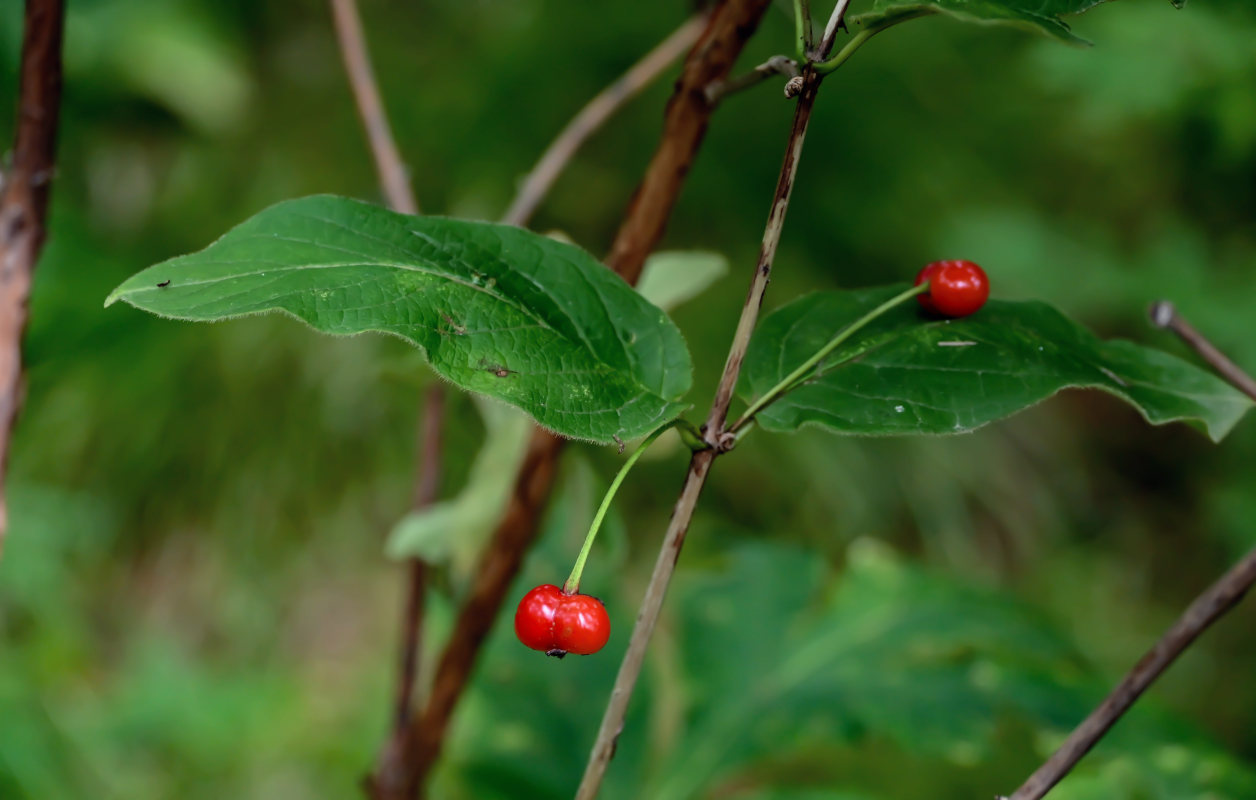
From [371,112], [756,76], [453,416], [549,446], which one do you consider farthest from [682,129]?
[453,416]

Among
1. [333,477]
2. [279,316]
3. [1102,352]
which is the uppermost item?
[279,316]

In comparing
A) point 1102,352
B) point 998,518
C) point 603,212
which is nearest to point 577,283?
point 1102,352

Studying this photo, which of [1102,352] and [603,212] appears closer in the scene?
[1102,352]

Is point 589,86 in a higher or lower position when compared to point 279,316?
higher

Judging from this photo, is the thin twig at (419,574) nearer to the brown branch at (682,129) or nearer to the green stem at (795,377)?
the brown branch at (682,129)

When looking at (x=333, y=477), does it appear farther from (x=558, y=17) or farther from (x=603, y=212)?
(x=558, y=17)

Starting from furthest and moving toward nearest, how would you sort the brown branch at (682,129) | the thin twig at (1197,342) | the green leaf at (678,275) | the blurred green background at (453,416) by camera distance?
the blurred green background at (453,416) < the green leaf at (678,275) < the brown branch at (682,129) < the thin twig at (1197,342)

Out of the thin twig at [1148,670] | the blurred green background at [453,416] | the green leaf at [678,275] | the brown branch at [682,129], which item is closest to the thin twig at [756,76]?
the brown branch at [682,129]
